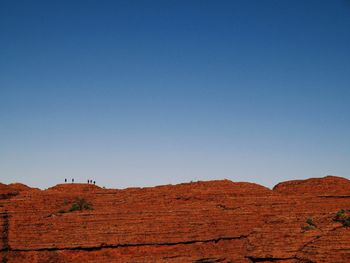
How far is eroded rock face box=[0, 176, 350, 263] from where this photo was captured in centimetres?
2153

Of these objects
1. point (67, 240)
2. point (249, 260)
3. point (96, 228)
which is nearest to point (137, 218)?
point (96, 228)

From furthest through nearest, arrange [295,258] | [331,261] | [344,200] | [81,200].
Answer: [344,200]
[81,200]
[295,258]
[331,261]

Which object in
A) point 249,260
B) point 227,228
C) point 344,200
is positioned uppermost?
point 344,200

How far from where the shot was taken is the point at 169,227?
77.1 ft

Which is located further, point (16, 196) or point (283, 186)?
point (283, 186)

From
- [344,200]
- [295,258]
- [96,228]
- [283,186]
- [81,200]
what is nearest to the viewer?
[295,258]

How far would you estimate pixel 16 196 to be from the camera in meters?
27.5

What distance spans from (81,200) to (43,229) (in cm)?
433

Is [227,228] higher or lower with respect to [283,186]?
lower

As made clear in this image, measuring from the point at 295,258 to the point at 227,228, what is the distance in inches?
176

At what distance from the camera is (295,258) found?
2100 centimetres

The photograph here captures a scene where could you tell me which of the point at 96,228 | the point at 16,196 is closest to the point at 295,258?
Result: the point at 96,228

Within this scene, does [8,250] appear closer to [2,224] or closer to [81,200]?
[2,224]

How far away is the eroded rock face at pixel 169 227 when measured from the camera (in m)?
21.5
